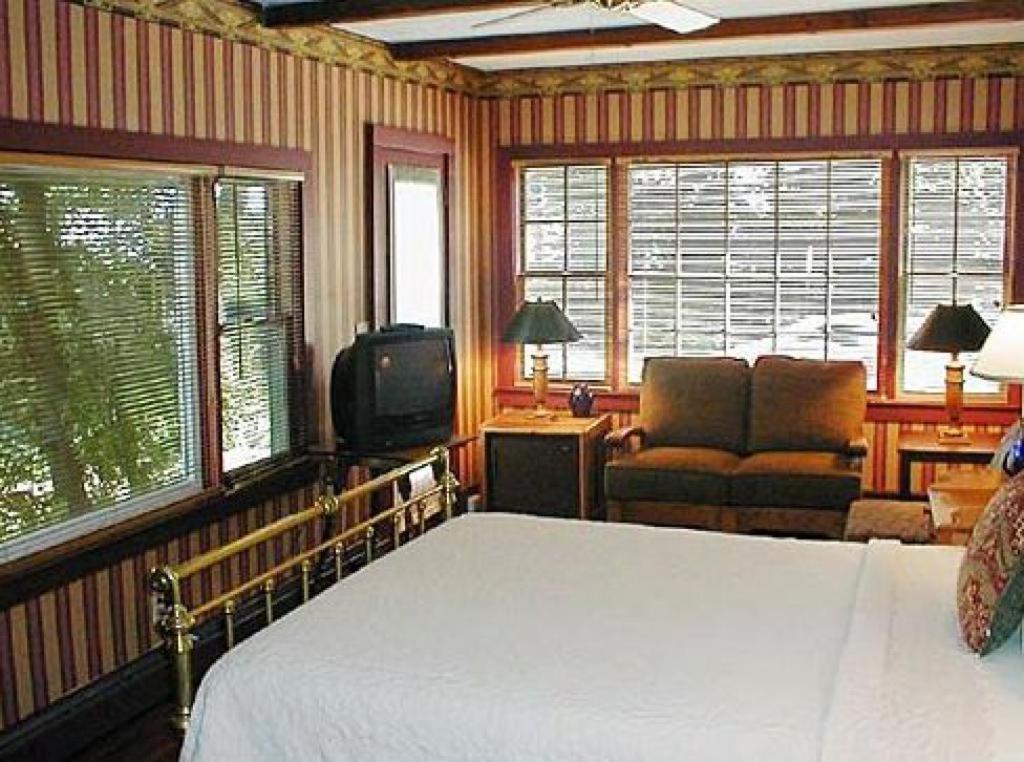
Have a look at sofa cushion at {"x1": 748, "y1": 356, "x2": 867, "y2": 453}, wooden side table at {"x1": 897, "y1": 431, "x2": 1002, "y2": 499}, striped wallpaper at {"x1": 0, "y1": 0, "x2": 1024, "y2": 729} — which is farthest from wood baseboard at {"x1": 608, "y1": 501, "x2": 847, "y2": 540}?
striped wallpaper at {"x1": 0, "y1": 0, "x2": 1024, "y2": 729}

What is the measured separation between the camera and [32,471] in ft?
13.3

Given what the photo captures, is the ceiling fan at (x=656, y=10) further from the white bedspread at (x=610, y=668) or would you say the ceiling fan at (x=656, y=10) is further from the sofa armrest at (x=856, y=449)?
the sofa armrest at (x=856, y=449)

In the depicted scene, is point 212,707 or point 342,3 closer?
point 212,707

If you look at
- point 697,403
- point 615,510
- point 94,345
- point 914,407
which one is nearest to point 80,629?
point 94,345

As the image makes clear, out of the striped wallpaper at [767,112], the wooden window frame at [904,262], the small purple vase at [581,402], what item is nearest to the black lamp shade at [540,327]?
the small purple vase at [581,402]

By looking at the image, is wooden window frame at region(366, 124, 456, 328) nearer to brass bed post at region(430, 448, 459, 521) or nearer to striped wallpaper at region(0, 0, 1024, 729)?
striped wallpaper at region(0, 0, 1024, 729)

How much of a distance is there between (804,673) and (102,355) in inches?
107

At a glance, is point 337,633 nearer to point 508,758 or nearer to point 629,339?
point 508,758

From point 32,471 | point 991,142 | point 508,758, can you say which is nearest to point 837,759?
point 508,758

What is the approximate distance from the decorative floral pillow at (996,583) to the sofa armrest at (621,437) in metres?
3.66

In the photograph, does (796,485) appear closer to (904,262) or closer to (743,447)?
(743,447)

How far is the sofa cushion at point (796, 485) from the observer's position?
5.97m

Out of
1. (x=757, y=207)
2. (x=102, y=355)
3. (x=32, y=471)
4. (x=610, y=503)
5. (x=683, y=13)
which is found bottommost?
(x=610, y=503)

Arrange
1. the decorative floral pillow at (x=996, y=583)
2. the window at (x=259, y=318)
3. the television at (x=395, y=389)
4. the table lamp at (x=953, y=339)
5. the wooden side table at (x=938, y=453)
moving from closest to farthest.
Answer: the decorative floral pillow at (x=996, y=583) < the window at (x=259, y=318) < the television at (x=395, y=389) < the wooden side table at (x=938, y=453) < the table lamp at (x=953, y=339)
